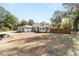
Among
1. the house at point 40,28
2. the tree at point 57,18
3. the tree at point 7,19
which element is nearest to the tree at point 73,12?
the tree at point 57,18

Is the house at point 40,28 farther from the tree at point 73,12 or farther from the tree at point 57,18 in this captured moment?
the tree at point 73,12

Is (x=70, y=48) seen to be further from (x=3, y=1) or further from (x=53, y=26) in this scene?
(x=3, y=1)

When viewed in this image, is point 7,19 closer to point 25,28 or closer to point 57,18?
point 25,28

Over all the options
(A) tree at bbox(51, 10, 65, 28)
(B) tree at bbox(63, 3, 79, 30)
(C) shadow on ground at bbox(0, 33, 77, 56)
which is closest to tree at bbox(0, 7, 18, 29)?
(C) shadow on ground at bbox(0, 33, 77, 56)

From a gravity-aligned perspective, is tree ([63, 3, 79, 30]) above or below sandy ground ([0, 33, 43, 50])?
above

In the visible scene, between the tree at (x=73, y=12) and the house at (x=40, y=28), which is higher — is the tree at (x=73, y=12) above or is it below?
above

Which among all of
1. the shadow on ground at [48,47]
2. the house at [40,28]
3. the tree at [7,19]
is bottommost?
Answer: the shadow on ground at [48,47]

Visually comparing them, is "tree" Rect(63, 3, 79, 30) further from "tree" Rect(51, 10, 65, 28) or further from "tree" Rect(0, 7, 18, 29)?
"tree" Rect(0, 7, 18, 29)

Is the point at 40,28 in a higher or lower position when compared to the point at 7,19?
lower

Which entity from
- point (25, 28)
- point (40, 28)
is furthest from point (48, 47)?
point (25, 28)

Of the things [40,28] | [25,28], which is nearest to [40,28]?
[40,28]

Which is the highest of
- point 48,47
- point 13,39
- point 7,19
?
point 7,19

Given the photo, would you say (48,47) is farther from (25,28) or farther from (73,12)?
(73,12)

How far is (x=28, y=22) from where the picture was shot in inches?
111
